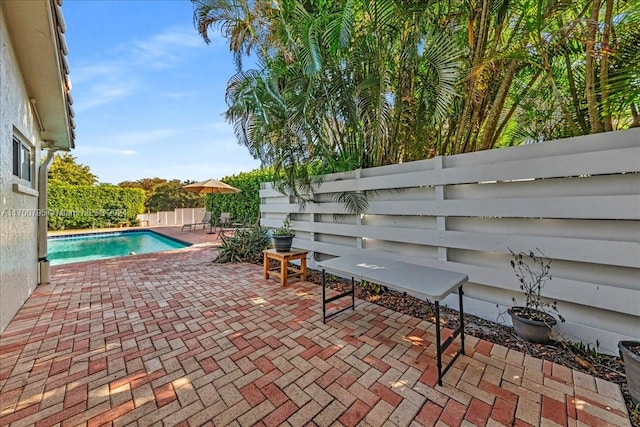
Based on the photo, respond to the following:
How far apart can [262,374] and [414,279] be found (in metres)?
1.40

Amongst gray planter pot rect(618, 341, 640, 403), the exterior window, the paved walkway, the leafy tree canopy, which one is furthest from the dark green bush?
the leafy tree canopy

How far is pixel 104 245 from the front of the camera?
10.3m

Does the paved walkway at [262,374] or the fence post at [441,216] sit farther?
the fence post at [441,216]

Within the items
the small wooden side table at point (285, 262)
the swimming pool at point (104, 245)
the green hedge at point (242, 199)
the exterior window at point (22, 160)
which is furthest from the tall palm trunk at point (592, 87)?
the swimming pool at point (104, 245)

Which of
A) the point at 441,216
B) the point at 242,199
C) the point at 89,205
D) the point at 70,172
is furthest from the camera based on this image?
the point at 70,172

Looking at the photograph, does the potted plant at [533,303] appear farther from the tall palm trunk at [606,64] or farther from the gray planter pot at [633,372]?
the tall palm trunk at [606,64]

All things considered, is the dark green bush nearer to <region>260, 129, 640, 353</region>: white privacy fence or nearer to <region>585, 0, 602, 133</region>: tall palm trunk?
<region>260, 129, 640, 353</region>: white privacy fence

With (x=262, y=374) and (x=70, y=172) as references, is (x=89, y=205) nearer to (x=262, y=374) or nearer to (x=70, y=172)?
(x=70, y=172)

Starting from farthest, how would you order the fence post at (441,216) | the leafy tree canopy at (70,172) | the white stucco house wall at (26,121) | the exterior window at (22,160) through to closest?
the leafy tree canopy at (70,172)
the exterior window at (22,160)
the fence post at (441,216)
the white stucco house wall at (26,121)

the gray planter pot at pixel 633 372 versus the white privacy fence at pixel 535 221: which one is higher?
the white privacy fence at pixel 535 221

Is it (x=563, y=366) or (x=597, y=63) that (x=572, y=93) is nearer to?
(x=597, y=63)

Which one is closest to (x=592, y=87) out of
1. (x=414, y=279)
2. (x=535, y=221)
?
(x=535, y=221)

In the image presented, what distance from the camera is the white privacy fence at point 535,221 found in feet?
6.33

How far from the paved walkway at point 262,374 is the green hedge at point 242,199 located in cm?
777
